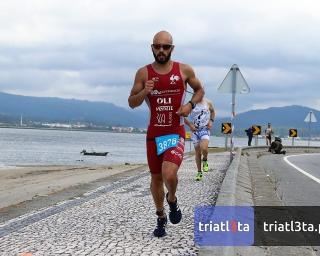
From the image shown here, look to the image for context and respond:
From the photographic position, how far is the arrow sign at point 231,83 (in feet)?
55.8

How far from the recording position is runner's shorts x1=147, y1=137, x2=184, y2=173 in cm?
594

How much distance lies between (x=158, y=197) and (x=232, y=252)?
1.56 m

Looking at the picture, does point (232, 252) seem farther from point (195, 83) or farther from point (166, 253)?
point (195, 83)

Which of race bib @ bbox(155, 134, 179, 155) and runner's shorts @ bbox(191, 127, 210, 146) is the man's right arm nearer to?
race bib @ bbox(155, 134, 179, 155)

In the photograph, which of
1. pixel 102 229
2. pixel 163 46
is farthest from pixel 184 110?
pixel 102 229

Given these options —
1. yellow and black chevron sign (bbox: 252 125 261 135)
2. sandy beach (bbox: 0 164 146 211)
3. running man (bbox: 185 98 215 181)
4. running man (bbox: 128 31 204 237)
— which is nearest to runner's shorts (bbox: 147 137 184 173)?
running man (bbox: 128 31 204 237)

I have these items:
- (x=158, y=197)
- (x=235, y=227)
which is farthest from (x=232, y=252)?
(x=158, y=197)

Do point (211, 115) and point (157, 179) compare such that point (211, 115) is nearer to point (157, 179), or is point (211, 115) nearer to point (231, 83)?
point (231, 83)

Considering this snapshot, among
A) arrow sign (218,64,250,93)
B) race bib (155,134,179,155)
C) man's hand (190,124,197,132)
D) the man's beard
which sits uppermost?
arrow sign (218,64,250,93)

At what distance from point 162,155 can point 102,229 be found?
1205 millimetres

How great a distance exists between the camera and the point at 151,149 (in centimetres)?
607

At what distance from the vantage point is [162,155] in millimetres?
Answer: 6023

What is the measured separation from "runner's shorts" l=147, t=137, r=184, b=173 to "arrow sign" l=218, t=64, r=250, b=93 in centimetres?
1115

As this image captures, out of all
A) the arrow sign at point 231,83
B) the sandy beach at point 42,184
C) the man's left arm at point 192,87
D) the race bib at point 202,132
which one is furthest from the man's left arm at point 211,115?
the man's left arm at point 192,87
